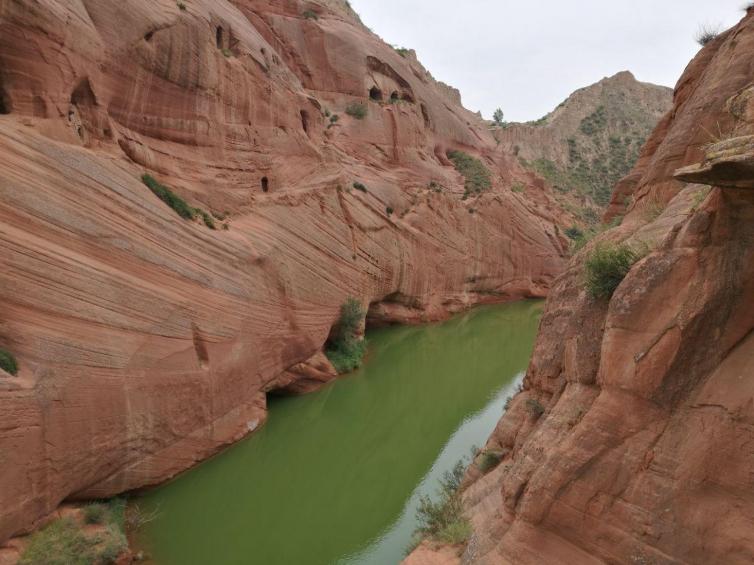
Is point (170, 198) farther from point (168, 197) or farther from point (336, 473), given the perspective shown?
point (336, 473)

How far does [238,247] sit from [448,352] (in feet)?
36.7

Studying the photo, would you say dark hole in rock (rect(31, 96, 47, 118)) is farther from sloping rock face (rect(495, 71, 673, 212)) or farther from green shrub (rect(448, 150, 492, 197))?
sloping rock face (rect(495, 71, 673, 212))

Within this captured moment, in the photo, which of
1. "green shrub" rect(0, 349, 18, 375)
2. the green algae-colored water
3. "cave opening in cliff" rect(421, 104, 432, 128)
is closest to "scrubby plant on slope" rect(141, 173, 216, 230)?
"green shrub" rect(0, 349, 18, 375)

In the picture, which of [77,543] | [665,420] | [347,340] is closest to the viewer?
[665,420]

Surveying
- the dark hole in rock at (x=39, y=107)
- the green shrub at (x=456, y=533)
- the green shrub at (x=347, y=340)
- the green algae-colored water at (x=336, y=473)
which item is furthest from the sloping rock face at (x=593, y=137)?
the green shrub at (x=456, y=533)

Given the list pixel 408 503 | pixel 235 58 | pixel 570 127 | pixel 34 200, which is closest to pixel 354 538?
pixel 408 503

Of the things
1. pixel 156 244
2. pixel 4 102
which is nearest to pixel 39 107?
pixel 4 102

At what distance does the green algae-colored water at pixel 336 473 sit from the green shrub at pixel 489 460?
2046 millimetres

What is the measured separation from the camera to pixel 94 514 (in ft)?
24.8

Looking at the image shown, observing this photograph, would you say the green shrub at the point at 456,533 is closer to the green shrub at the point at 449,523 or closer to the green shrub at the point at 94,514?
the green shrub at the point at 449,523

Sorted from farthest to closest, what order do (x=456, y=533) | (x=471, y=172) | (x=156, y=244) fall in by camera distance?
1. (x=471, y=172)
2. (x=156, y=244)
3. (x=456, y=533)

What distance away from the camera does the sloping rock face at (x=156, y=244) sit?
24.6 feet

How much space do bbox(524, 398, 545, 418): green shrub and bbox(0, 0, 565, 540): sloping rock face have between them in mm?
6933

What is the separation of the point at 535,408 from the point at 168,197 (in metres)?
9.27
